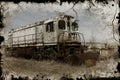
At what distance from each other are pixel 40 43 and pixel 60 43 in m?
1.40

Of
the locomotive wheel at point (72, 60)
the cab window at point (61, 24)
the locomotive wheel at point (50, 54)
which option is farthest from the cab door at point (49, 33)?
the locomotive wheel at point (72, 60)

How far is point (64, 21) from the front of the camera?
455 inches

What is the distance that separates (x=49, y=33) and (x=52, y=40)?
51 centimetres

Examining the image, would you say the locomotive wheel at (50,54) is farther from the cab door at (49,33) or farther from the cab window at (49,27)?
the cab window at (49,27)

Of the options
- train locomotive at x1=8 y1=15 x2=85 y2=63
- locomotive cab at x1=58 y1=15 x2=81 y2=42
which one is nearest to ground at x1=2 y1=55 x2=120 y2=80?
train locomotive at x1=8 y1=15 x2=85 y2=63

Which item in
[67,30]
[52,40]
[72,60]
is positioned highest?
[67,30]

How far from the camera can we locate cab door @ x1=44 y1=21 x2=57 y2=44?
11226 mm

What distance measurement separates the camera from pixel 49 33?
11.5 metres

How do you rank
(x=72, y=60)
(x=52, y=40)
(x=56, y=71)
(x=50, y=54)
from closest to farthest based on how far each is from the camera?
(x=56, y=71), (x=72, y=60), (x=50, y=54), (x=52, y=40)

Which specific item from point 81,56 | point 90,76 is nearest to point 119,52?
point 90,76

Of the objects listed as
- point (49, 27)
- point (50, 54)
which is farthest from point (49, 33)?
point (50, 54)

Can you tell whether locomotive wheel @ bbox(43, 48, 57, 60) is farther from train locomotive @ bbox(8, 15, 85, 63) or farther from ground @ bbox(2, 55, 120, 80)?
ground @ bbox(2, 55, 120, 80)

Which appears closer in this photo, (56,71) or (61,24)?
(56,71)

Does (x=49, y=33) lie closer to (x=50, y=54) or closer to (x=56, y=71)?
(x=50, y=54)
